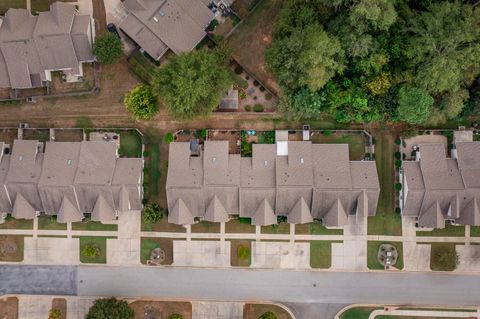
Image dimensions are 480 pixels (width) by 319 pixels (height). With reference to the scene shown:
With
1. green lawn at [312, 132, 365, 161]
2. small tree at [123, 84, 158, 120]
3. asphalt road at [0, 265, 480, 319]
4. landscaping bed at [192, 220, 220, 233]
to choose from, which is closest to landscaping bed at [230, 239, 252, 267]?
asphalt road at [0, 265, 480, 319]

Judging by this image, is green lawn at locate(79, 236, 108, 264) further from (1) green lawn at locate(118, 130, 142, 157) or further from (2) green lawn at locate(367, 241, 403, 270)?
(2) green lawn at locate(367, 241, 403, 270)

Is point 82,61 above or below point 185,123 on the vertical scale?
above

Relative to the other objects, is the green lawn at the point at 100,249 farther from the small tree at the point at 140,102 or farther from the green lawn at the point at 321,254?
the green lawn at the point at 321,254

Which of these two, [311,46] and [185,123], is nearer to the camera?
[311,46]

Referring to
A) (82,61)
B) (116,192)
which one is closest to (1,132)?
(82,61)

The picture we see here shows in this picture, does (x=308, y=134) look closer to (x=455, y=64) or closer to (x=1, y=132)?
(x=455, y=64)

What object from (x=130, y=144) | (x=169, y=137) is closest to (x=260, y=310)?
(x=169, y=137)

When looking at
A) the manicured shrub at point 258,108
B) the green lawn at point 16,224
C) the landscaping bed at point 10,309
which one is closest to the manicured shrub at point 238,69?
the manicured shrub at point 258,108
